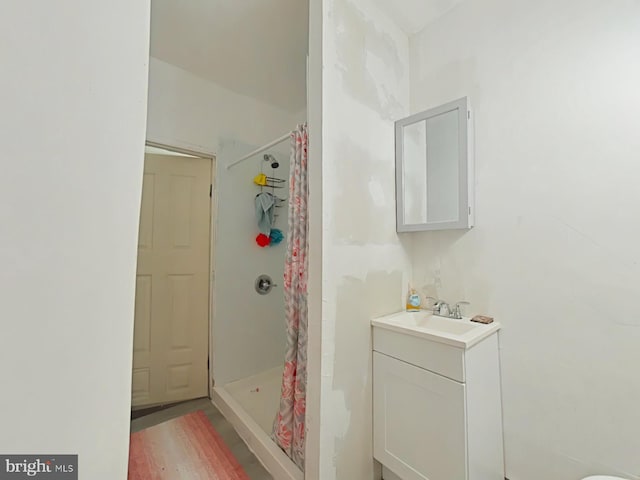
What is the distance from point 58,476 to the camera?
361mm

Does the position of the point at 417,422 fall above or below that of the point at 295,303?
below

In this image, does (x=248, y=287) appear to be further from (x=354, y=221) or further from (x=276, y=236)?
(x=354, y=221)

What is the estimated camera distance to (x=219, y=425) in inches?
73.7

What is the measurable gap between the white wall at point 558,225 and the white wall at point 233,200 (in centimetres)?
161

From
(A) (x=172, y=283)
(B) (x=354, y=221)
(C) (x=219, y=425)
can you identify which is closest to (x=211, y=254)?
(A) (x=172, y=283)

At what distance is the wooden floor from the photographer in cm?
150

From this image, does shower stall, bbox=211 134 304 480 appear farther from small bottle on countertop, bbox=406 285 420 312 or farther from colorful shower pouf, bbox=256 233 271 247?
small bottle on countertop, bbox=406 285 420 312

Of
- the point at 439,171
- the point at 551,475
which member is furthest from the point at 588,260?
the point at 551,475

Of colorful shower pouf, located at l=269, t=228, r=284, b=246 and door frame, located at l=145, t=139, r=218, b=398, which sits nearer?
door frame, located at l=145, t=139, r=218, b=398

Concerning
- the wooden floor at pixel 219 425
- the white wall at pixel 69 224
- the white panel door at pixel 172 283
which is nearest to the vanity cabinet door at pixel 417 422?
the wooden floor at pixel 219 425

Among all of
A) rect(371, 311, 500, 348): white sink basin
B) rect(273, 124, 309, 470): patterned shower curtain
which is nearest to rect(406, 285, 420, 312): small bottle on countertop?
rect(371, 311, 500, 348): white sink basin

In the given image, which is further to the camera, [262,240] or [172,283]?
[262,240]

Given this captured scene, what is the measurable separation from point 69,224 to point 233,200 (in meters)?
2.01

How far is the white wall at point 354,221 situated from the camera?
126 cm
